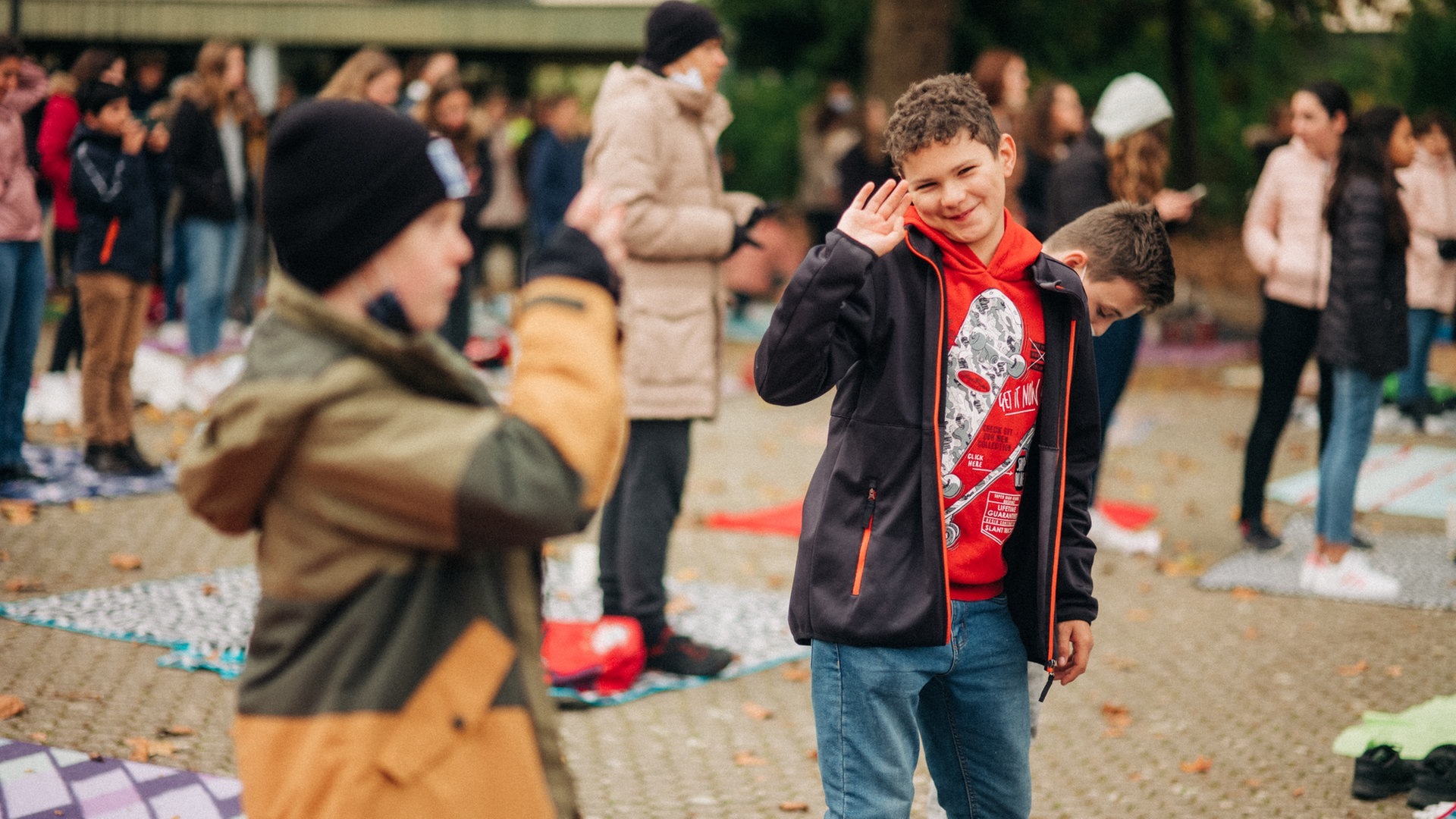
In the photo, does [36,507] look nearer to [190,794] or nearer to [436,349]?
[190,794]

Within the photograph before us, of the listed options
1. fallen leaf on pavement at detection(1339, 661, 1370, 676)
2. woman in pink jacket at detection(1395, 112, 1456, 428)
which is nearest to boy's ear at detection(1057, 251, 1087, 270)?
fallen leaf on pavement at detection(1339, 661, 1370, 676)

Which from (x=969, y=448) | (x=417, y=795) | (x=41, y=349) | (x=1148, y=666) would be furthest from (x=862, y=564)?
(x=41, y=349)

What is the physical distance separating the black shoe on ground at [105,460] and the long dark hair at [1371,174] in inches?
263

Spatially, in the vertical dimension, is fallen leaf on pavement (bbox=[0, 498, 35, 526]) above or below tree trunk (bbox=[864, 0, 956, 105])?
below

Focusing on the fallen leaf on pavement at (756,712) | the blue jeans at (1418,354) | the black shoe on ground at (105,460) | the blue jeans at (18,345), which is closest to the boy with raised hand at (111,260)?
the black shoe on ground at (105,460)

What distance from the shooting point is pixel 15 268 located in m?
7.79

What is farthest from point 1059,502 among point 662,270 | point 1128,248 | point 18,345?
point 18,345

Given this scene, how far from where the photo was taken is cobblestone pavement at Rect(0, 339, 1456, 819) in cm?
459

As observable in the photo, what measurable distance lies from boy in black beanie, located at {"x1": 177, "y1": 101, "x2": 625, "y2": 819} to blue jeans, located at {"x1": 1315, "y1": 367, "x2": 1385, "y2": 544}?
18.9 feet

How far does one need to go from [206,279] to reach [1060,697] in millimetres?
7508

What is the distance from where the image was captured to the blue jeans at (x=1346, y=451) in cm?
689

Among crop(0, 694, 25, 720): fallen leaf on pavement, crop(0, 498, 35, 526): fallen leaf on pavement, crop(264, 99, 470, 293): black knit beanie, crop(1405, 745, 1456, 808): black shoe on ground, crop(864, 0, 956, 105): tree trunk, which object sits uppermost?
crop(864, 0, 956, 105): tree trunk

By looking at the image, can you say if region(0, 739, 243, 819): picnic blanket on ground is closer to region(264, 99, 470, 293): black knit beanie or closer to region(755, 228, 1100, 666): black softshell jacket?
region(755, 228, 1100, 666): black softshell jacket

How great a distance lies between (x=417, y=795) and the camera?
2020mm
